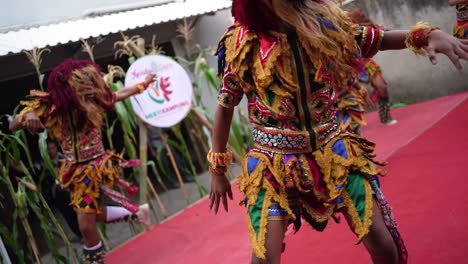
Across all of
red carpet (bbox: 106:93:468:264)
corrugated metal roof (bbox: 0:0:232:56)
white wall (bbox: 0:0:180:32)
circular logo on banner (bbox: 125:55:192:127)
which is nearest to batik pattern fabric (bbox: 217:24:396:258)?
red carpet (bbox: 106:93:468:264)

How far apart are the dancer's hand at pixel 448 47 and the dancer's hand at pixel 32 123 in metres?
2.70

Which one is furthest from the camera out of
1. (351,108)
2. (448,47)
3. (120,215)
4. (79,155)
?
(120,215)

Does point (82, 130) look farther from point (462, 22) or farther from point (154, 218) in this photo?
point (462, 22)

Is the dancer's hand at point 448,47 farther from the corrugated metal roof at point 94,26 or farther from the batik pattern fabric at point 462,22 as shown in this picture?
the corrugated metal roof at point 94,26

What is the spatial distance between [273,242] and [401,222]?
1.35m

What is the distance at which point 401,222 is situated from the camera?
3045 mm

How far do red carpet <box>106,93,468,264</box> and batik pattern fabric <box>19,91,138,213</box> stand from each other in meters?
0.65

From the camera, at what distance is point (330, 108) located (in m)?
2.09

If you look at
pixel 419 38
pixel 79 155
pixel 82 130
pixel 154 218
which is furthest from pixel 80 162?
pixel 419 38

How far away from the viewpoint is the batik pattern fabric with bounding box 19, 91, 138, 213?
3830mm

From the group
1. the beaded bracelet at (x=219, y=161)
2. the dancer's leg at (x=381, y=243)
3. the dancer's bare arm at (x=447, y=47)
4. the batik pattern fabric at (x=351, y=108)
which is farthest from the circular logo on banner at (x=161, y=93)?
the dancer's bare arm at (x=447, y=47)

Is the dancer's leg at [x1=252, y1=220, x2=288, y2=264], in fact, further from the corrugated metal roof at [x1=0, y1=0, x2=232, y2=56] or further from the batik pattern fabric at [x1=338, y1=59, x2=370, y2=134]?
the corrugated metal roof at [x1=0, y1=0, x2=232, y2=56]

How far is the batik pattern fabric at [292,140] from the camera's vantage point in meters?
1.98

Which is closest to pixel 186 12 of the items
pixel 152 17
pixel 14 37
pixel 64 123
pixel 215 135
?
pixel 152 17
